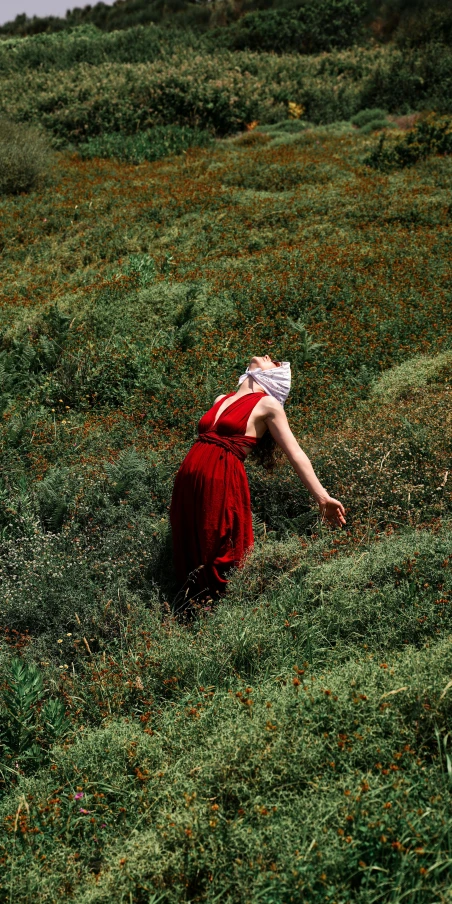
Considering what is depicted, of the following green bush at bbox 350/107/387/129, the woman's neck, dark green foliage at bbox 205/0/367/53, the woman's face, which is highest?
dark green foliage at bbox 205/0/367/53

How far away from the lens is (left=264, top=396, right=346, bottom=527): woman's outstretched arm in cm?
447

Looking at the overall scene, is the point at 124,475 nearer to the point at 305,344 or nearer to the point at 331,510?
the point at 331,510

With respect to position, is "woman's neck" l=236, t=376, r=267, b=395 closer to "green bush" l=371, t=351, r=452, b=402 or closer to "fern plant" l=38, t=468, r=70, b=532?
"fern plant" l=38, t=468, r=70, b=532

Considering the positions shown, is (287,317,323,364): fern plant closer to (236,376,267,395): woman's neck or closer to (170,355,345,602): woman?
(236,376,267,395): woman's neck

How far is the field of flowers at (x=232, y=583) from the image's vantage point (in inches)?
104

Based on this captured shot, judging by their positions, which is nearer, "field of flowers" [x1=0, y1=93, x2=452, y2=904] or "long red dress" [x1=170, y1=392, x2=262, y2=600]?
"field of flowers" [x1=0, y1=93, x2=452, y2=904]

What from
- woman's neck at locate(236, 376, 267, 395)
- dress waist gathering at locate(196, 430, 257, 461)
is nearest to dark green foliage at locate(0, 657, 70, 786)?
dress waist gathering at locate(196, 430, 257, 461)

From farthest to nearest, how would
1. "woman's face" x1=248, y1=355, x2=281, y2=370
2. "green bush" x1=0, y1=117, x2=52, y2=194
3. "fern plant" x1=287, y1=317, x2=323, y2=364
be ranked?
"green bush" x1=0, y1=117, x2=52, y2=194 → "fern plant" x1=287, y1=317, x2=323, y2=364 → "woman's face" x1=248, y1=355, x2=281, y2=370

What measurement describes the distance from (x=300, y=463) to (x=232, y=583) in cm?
82

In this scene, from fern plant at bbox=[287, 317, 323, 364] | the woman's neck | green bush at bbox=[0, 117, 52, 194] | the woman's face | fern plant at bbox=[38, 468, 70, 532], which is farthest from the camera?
green bush at bbox=[0, 117, 52, 194]

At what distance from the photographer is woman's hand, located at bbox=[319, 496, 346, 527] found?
175 inches

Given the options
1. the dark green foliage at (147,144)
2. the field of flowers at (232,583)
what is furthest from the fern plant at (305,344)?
the dark green foliage at (147,144)

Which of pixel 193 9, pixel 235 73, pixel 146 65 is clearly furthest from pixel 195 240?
pixel 193 9

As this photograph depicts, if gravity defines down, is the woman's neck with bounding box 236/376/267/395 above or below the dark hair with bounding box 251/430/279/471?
above
